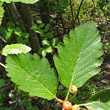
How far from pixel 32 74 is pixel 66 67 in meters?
0.13

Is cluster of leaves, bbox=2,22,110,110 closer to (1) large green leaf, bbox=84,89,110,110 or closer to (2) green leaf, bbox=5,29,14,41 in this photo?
(1) large green leaf, bbox=84,89,110,110

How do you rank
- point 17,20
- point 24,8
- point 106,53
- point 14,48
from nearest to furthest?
point 14,48 < point 17,20 < point 24,8 < point 106,53

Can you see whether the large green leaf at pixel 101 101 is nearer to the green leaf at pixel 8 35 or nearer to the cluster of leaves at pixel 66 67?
the cluster of leaves at pixel 66 67

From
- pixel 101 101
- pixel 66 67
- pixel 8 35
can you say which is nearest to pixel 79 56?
pixel 66 67

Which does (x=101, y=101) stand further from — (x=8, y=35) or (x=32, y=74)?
(x=8, y=35)

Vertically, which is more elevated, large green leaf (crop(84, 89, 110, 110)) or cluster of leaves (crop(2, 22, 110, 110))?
cluster of leaves (crop(2, 22, 110, 110))

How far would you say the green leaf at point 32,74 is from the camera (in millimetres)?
535

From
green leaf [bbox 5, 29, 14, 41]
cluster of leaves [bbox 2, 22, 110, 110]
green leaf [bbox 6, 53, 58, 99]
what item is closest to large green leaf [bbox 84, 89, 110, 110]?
cluster of leaves [bbox 2, 22, 110, 110]

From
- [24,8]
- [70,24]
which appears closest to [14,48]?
[24,8]

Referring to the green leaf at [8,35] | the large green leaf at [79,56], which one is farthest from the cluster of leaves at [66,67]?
the green leaf at [8,35]

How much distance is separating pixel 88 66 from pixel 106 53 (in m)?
2.81

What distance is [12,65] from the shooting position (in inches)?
21.5

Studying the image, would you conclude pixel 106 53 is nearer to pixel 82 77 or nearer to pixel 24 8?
pixel 24 8

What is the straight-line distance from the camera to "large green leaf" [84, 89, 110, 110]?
54 centimetres
